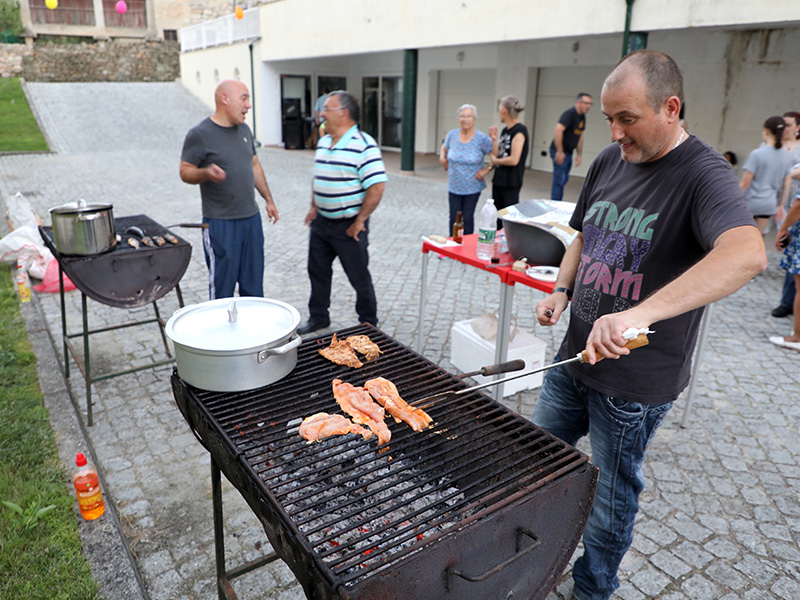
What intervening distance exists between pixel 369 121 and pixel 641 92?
19.9 meters

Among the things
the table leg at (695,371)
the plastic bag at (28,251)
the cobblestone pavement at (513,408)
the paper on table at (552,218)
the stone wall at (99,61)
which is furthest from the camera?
the stone wall at (99,61)

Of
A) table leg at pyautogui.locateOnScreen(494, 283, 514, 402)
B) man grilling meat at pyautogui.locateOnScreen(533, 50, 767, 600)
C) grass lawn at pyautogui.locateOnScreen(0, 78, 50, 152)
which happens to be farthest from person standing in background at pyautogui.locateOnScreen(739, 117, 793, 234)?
grass lawn at pyautogui.locateOnScreen(0, 78, 50, 152)

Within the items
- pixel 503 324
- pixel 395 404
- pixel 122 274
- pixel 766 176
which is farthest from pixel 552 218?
pixel 766 176

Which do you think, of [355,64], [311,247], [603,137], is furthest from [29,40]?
[311,247]

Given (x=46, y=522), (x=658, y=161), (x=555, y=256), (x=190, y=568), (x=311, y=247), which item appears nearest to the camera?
(x=658, y=161)

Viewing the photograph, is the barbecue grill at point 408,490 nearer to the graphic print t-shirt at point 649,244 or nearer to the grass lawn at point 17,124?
the graphic print t-shirt at point 649,244

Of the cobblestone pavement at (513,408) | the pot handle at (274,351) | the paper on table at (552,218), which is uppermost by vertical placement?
the paper on table at (552,218)

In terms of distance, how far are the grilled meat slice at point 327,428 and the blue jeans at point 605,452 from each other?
91cm

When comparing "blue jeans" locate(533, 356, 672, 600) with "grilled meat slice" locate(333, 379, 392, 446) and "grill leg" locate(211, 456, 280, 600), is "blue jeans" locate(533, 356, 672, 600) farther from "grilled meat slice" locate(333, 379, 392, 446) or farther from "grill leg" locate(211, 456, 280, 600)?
"grill leg" locate(211, 456, 280, 600)

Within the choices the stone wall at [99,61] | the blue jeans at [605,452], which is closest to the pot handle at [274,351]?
the blue jeans at [605,452]

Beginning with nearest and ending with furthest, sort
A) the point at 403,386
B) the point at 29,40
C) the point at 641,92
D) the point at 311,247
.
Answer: the point at 641,92 → the point at 403,386 → the point at 311,247 → the point at 29,40

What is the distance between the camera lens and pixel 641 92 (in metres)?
1.73

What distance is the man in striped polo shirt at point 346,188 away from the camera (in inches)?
177

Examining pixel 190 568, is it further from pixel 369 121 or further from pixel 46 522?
pixel 369 121
